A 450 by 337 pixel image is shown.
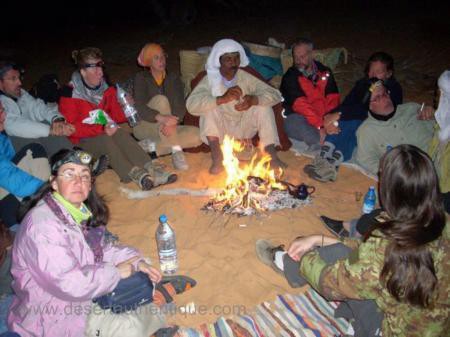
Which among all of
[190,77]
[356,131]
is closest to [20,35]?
[190,77]

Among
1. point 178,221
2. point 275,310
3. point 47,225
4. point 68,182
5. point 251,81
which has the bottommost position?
point 275,310

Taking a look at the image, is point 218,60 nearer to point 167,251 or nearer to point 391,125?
point 391,125

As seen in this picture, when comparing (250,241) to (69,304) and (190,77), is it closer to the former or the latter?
(69,304)

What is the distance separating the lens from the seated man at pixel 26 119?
4637 mm

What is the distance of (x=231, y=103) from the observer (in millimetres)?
5609

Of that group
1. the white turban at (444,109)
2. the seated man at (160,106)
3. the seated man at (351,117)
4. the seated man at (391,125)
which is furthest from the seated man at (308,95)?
the white turban at (444,109)

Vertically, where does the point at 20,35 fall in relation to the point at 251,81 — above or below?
above

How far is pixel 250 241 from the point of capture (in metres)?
4.09

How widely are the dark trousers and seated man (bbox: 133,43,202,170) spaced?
2.97 m

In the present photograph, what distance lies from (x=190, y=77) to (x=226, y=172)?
2399 mm

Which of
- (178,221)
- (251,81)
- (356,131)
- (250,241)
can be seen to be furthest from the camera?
(251,81)

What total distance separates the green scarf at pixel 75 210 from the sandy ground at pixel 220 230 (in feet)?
3.83

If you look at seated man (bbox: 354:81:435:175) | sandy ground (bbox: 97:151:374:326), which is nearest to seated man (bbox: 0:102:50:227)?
sandy ground (bbox: 97:151:374:326)

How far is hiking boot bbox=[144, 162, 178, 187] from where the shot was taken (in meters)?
5.15
